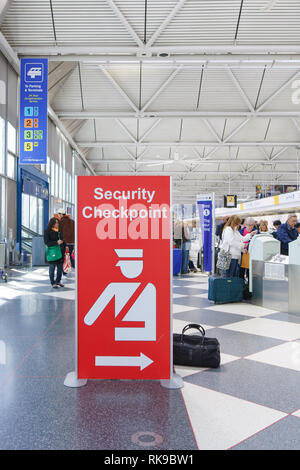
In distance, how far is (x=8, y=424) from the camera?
76.8 inches

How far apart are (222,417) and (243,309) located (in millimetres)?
3541

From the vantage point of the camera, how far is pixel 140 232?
7.85 ft

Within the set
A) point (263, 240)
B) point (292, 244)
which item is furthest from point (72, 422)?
point (263, 240)

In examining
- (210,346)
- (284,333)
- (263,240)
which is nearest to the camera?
(210,346)

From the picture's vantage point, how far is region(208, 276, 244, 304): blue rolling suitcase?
581 cm

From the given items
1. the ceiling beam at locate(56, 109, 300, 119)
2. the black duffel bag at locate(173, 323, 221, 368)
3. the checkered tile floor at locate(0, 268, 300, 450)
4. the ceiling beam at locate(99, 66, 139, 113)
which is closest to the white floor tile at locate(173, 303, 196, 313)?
the checkered tile floor at locate(0, 268, 300, 450)

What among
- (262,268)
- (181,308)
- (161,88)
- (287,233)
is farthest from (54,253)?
(161,88)

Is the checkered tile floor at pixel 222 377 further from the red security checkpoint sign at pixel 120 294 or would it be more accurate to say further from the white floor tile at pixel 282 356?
the red security checkpoint sign at pixel 120 294

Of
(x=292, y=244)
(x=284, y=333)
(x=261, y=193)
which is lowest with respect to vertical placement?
(x=284, y=333)

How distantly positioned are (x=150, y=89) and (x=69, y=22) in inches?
211

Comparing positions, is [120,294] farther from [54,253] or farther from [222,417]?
[54,253]

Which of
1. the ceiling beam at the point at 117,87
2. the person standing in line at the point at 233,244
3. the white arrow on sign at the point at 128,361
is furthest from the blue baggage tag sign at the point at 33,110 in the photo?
the white arrow on sign at the point at 128,361

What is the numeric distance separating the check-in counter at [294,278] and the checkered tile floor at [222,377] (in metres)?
0.16
